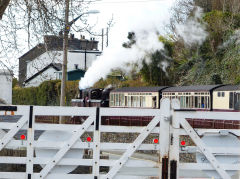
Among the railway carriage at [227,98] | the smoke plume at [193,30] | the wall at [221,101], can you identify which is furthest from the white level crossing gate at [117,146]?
the smoke plume at [193,30]

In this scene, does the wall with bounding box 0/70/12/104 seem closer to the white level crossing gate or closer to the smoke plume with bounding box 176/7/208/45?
the white level crossing gate

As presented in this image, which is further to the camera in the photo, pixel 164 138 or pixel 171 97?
pixel 171 97

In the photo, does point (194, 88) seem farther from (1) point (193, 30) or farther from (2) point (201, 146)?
(2) point (201, 146)

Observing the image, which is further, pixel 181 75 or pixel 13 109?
pixel 181 75

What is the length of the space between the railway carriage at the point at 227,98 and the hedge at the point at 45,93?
16464mm

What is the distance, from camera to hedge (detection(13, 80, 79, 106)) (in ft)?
122

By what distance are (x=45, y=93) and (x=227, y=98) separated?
21.2m

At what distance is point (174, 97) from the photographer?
23.9 meters

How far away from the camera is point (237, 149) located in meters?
6.57

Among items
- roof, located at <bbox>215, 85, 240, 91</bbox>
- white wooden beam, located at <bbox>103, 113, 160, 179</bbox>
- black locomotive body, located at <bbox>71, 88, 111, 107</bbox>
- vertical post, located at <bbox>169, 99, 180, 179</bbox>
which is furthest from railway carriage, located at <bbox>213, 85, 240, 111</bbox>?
white wooden beam, located at <bbox>103, 113, 160, 179</bbox>

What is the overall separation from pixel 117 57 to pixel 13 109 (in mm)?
A: 27638

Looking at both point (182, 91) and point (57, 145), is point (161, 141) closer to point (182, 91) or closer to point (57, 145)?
point (57, 145)

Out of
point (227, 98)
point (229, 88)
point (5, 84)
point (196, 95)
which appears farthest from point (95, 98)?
point (5, 84)

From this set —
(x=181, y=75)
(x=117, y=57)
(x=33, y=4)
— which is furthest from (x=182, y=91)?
(x=33, y=4)
